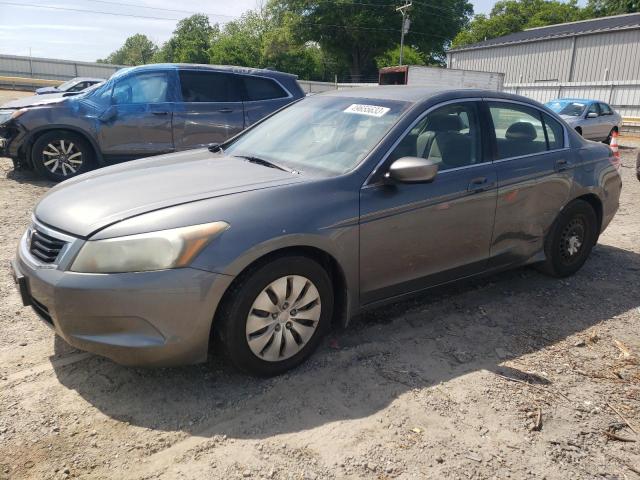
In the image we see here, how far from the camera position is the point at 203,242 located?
276 cm

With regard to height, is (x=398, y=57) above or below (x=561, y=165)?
above

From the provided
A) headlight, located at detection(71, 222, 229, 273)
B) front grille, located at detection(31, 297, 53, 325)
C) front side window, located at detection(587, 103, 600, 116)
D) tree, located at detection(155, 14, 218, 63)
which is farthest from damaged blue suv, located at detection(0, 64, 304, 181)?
tree, located at detection(155, 14, 218, 63)

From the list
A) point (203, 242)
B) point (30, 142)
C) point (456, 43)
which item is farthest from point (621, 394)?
point (456, 43)

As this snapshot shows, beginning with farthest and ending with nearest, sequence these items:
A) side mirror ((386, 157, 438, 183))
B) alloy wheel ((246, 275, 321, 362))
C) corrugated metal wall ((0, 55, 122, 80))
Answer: corrugated metal wall ((0, 55, 122, 80)), side mirror ((386, 157, 438, 183)), alloy wheel ((246, 275, 321, 362))

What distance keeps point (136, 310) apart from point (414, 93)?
8.08ft

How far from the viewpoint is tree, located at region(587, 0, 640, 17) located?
4966 cm

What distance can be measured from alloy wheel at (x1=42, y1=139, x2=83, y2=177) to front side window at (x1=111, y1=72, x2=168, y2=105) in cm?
97

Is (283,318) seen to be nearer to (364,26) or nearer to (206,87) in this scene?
(206,87)

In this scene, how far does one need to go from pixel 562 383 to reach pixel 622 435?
0.49 metres

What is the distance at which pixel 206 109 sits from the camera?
822 centimetres

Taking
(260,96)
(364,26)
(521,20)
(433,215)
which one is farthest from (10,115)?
(521,20)

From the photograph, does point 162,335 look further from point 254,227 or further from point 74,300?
point 254,227

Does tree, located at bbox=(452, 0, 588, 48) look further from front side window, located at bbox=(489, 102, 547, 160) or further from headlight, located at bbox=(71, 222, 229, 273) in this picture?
headlight, located at bbox=(71, 222, 229, 273)

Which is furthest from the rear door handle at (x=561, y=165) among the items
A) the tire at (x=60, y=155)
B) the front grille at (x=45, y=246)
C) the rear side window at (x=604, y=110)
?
the rear side window at (x=604, y=110)
